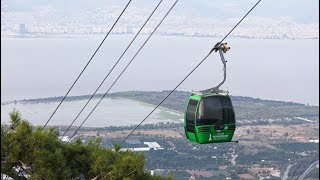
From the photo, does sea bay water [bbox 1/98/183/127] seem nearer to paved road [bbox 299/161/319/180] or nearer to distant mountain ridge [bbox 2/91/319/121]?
distant mountain ridge [bbox 2/91/319/121]

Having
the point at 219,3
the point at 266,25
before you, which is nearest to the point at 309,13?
the point at 266,25

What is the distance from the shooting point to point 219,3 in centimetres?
8169

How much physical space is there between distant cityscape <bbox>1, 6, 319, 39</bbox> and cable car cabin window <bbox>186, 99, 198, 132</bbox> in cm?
3665

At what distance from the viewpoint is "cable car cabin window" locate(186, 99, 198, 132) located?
4582 mm

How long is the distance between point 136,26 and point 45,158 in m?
46.2

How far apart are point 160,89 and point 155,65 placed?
2698 cm

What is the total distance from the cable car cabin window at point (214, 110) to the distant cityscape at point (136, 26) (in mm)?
36808

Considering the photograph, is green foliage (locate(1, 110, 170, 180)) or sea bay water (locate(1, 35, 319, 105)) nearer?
green foliage (locate(1, 110, 170, 180))

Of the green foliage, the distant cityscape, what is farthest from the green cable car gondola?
the distant cityscape

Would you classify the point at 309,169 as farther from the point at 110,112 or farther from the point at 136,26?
the point at 136,26

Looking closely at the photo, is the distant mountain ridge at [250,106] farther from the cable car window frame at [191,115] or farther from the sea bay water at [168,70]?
the cable car window frame at [191,115]

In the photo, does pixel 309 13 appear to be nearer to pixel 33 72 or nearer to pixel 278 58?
pixel 278 58

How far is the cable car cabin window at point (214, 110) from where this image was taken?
4.54m

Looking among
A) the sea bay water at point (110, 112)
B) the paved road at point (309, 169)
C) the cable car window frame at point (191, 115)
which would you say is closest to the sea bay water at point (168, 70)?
the sea bay water at point (110, 112)
